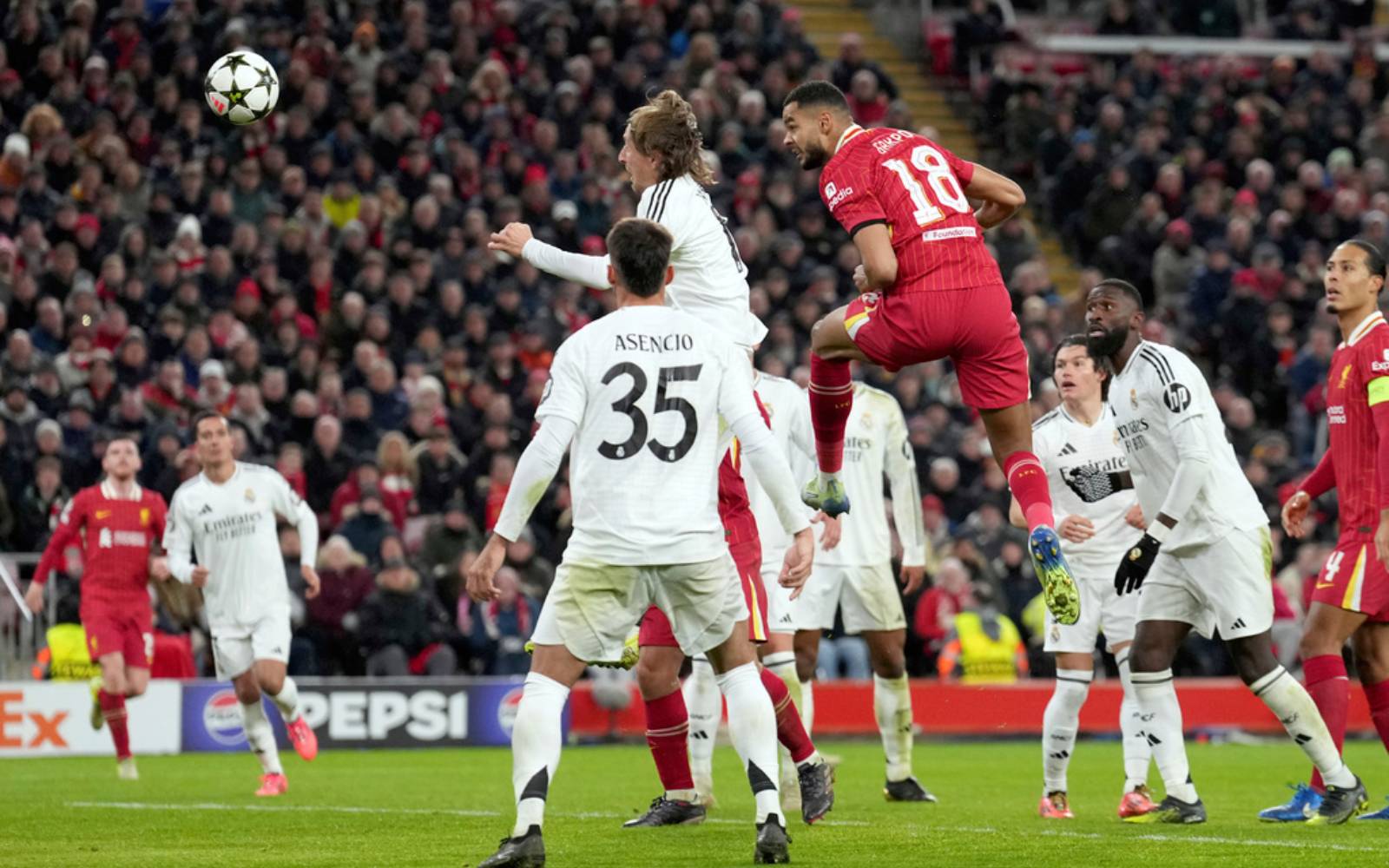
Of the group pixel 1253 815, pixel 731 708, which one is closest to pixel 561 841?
pixel 731 708

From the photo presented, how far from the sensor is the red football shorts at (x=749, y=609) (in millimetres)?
9859

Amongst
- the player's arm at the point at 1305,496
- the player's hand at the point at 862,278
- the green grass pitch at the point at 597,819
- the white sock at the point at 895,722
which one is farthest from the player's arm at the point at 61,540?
the player's arm at the point at 1305,496

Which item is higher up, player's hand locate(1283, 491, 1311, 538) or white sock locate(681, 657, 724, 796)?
player's hand locate(1283, 491, 1311, 538)

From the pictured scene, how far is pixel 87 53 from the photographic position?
2327 cm

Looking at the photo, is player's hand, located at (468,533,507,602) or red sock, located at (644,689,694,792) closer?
player's hand, located at (468,533,507,602)

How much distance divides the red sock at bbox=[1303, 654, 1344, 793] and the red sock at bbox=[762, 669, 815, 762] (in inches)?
108

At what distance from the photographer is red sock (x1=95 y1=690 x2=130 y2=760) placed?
624 inches

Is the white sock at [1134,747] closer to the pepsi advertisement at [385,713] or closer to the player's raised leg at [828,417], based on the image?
the player's raised leg at [828,417]

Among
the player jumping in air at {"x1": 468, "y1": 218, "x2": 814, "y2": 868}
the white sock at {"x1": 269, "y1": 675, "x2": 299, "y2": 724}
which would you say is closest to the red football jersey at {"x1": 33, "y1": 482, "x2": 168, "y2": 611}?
the white sock at {"x1": 269, "y1": 675, "x2": 299, "y2": 724}

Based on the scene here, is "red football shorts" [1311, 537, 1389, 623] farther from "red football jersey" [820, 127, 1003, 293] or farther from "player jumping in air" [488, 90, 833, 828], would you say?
"player jumping in air" [488, 90, 833, 828]

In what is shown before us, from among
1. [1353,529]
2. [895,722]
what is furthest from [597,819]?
[1353,529]

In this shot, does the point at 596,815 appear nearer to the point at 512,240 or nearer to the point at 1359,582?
the point at 512,240

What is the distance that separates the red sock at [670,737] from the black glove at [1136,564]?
2329mm

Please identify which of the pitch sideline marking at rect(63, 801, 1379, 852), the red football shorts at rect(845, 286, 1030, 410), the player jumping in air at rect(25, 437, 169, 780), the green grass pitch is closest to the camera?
the green grass pitch
